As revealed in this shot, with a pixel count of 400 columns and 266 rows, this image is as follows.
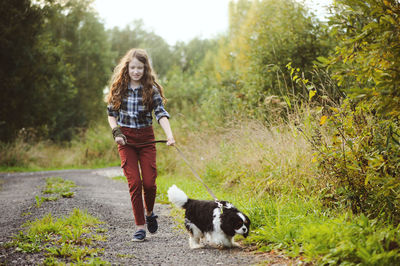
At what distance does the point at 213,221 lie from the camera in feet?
12.6

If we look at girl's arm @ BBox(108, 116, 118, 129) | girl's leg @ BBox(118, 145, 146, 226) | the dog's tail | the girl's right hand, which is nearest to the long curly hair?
girl's arm @ BBox(108, 116, 118, 129)

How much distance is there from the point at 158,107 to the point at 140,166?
0.79 m

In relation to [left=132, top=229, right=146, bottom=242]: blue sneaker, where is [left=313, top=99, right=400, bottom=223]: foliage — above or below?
above

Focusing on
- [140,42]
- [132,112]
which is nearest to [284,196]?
[132,112]

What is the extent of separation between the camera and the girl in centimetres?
440

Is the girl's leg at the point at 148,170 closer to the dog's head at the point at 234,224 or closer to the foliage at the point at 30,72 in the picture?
the dog's head at the point at 234,224

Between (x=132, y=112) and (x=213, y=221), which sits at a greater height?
(x=132, y=112)

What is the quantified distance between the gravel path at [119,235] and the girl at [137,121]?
1.20ft

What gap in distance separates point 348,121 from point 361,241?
1.43 m

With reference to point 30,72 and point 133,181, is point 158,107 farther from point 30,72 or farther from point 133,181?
point 30,72

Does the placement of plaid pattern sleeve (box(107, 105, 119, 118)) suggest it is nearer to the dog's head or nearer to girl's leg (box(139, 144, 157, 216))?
girl's leg (box(139, 144, 157, 216))

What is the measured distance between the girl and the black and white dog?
0.50 m

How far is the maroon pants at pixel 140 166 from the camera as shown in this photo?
172 inches

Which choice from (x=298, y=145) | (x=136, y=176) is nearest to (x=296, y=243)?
(x=136, y=176)
